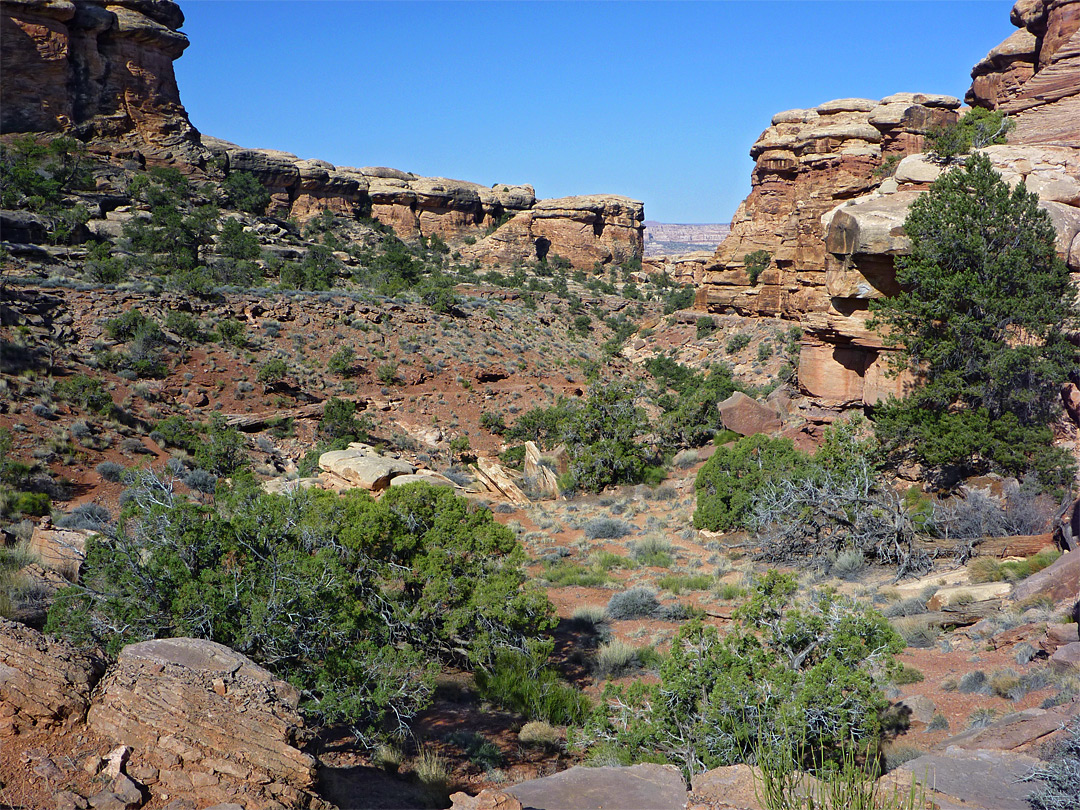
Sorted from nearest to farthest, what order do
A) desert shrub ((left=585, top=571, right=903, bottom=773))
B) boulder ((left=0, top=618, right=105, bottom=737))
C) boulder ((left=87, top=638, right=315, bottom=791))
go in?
boulder ((left=0, top=618, right=105, bottom=737))
boulder ((left=87, top=638, right=315, bottom=791))
desert shrub ((left=585, top=571, right=903, bottom=773))

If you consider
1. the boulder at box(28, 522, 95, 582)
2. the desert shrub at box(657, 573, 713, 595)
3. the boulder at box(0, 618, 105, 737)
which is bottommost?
the desert shrub at box(657, 573, 713, 595)

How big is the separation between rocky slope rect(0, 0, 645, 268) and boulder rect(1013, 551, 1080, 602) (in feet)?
168

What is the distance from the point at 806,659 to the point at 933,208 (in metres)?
10.5

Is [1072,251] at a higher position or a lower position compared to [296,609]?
higher

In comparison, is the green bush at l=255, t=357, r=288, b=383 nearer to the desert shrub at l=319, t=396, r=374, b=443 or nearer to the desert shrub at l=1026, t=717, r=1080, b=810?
the desert shrub at l=319, t=396, r=374, b=443

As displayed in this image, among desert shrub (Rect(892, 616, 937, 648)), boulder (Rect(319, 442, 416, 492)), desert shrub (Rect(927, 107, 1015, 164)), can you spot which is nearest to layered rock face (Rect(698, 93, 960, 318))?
desert shrub (Rect(927, 107, 1015, 164))

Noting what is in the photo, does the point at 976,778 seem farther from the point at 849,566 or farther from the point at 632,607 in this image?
the point at 849,566

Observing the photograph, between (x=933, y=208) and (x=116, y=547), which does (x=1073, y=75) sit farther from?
(x=116, y=547)

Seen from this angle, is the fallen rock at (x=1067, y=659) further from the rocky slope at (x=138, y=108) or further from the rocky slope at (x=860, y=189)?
the rocky slope at (x=138, y=108)

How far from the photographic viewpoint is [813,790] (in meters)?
4.48

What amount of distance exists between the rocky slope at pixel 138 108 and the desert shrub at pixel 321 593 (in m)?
46.6

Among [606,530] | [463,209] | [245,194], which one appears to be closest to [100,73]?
[245,194]

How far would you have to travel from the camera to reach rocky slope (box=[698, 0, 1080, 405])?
14.9m

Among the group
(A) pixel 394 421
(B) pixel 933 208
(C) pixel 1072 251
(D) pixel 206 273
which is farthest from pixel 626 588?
(D) pixel 206 273
